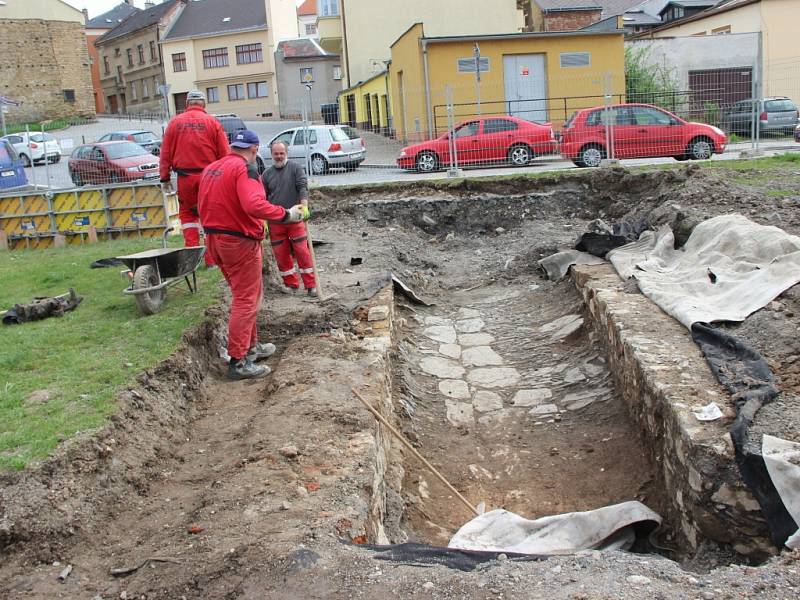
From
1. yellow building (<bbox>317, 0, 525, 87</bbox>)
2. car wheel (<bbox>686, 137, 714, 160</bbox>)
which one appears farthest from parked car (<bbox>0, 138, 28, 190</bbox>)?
yellow building (<bbox>317, 0, 525, 87</bbox>)

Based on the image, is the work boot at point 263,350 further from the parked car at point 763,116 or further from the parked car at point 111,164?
the parked car at point 111,164

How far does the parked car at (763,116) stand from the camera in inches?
755

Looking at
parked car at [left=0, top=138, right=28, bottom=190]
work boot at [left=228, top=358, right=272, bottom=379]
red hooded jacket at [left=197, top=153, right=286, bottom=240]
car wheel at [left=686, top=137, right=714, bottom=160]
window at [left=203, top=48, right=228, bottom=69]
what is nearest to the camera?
red hooded jacket at [left=197, top=153, right=286, bottom=240]

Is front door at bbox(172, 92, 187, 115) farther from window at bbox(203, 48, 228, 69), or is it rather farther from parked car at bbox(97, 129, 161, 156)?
parked car at bbox(97, 129, 161, 156)

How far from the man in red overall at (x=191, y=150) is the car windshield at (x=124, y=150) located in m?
15.3

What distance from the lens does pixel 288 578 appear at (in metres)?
3.33

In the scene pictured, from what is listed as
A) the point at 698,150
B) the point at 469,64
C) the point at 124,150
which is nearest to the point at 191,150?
the point at 698,150

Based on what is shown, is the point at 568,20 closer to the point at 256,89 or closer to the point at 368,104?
the point at 368,104

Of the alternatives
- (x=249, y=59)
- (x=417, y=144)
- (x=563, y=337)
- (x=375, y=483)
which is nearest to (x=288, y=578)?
(x=375, y=483)

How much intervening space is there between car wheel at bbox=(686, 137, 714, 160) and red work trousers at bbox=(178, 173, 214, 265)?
13.0 metres

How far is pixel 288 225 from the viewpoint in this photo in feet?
27.5

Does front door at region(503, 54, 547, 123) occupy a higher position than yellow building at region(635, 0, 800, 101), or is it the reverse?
yellow building at region(635, 0, 800, 101)

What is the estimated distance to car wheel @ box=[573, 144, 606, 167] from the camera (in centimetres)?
1756

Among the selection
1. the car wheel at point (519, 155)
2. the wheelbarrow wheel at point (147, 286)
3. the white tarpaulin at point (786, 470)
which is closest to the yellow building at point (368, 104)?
the car wheel at point (519, 155)
